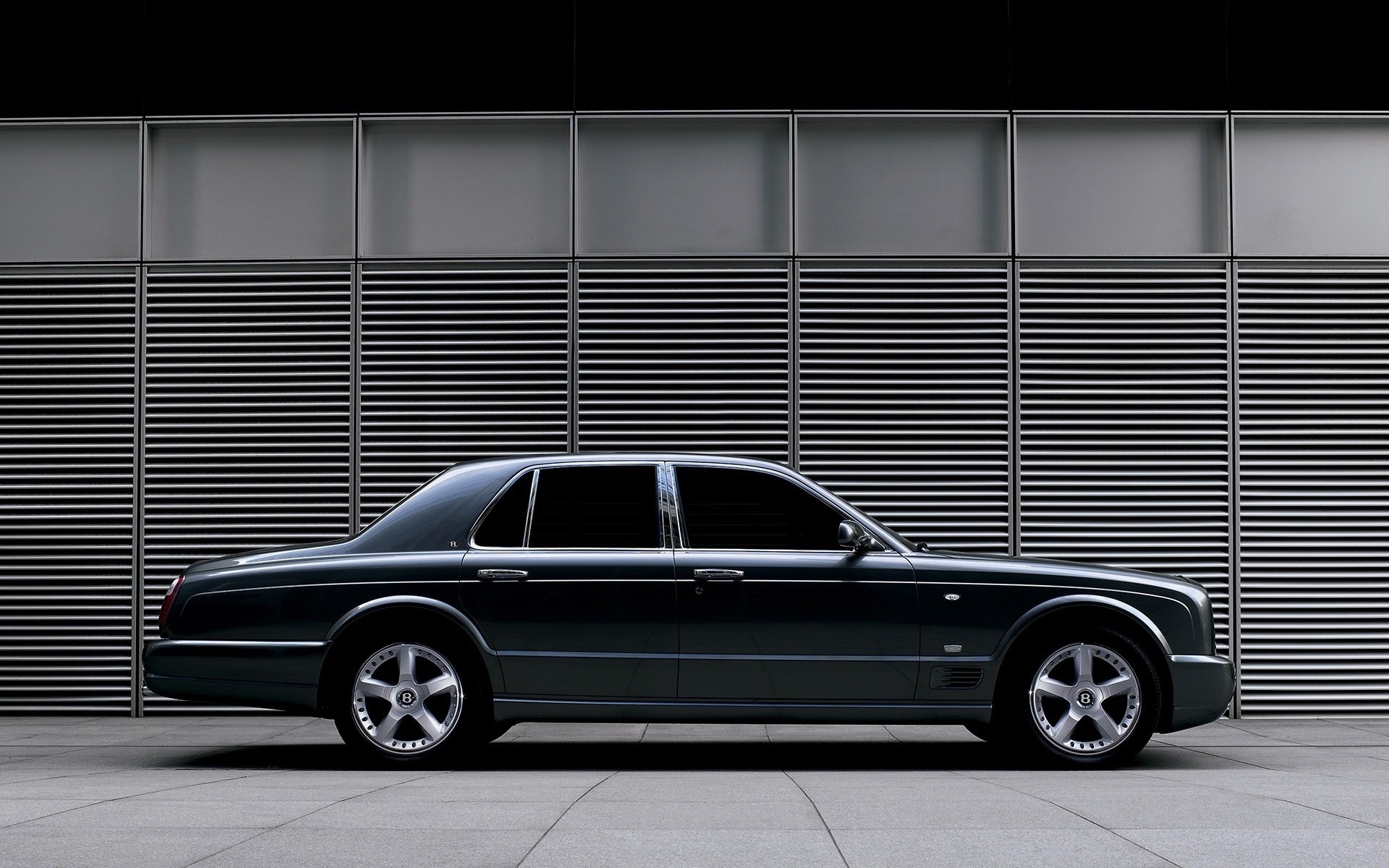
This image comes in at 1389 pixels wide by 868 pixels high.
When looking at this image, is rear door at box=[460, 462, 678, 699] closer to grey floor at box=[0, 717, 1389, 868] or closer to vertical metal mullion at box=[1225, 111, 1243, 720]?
grey floor at box=[0, 717, 1389, 868]

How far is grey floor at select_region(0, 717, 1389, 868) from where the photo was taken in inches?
187

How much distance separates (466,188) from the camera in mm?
11250

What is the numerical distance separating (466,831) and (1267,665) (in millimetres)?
7660

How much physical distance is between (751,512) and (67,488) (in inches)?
242

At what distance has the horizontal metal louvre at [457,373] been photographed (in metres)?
11.0

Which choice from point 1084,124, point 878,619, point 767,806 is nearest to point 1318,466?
point 1084,124

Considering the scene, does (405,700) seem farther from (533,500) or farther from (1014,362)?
(1014,362)

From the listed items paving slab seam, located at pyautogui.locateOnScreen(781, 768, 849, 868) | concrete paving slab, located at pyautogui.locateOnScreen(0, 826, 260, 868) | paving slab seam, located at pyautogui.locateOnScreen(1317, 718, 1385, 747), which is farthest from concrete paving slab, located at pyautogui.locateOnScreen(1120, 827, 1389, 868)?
paving slab seam, located at pyautogui.locateOnScreen(1317, 718, 1385, 747)

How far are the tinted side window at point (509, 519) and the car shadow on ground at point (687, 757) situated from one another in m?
1.19

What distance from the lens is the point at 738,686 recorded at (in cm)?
735

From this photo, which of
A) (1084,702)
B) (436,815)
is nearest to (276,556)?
(436,815)

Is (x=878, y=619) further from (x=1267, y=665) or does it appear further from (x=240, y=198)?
(x=240, y=198)

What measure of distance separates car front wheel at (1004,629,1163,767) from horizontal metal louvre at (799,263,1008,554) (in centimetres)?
348

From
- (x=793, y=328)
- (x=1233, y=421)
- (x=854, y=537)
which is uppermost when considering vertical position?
(x=793, y=328)
